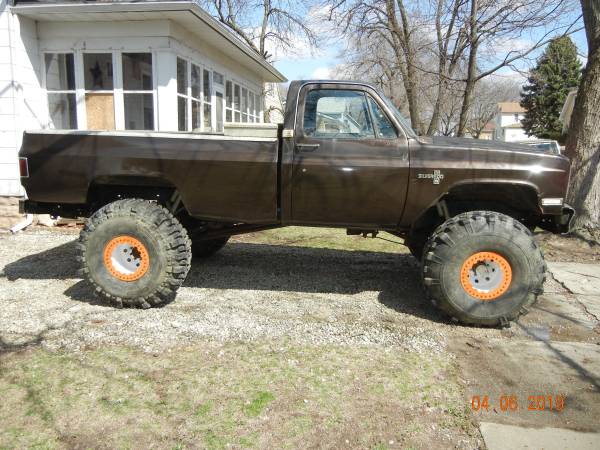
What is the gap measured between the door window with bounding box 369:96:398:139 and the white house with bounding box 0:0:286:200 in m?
5.04

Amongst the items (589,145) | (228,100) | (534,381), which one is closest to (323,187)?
(534,381)

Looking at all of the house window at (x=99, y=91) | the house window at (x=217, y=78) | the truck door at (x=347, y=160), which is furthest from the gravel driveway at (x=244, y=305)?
the house window at (x=217, y=78)

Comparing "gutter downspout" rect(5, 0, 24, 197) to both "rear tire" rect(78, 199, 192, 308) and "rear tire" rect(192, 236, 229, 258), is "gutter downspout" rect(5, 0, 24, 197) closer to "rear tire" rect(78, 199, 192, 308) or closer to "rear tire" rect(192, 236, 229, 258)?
"rear tire" rect(192, 236, 229, 258)

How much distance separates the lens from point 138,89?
9.12 m

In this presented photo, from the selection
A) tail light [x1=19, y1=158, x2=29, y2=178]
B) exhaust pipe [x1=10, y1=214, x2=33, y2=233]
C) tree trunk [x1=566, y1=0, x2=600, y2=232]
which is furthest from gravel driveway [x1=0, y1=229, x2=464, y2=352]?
tree trunk [x1=566, y1=0, x2=600, y2=232]

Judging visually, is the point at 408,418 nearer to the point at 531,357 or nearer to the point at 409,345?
the point at 409,345

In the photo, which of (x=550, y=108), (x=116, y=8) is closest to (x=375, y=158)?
(x=116, y=8)

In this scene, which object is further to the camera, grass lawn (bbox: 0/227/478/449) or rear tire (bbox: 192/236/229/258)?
rear tire (bbox: 192/236/229/258)

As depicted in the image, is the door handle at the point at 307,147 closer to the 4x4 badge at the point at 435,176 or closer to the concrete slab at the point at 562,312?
the 4x4 badge at the point at 435,176

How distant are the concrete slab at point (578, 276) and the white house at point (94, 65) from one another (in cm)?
621

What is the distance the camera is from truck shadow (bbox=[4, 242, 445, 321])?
16.7 feet

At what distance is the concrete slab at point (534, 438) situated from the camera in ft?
8.44

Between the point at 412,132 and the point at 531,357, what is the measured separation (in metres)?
2.20

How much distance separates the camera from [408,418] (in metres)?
2.80
